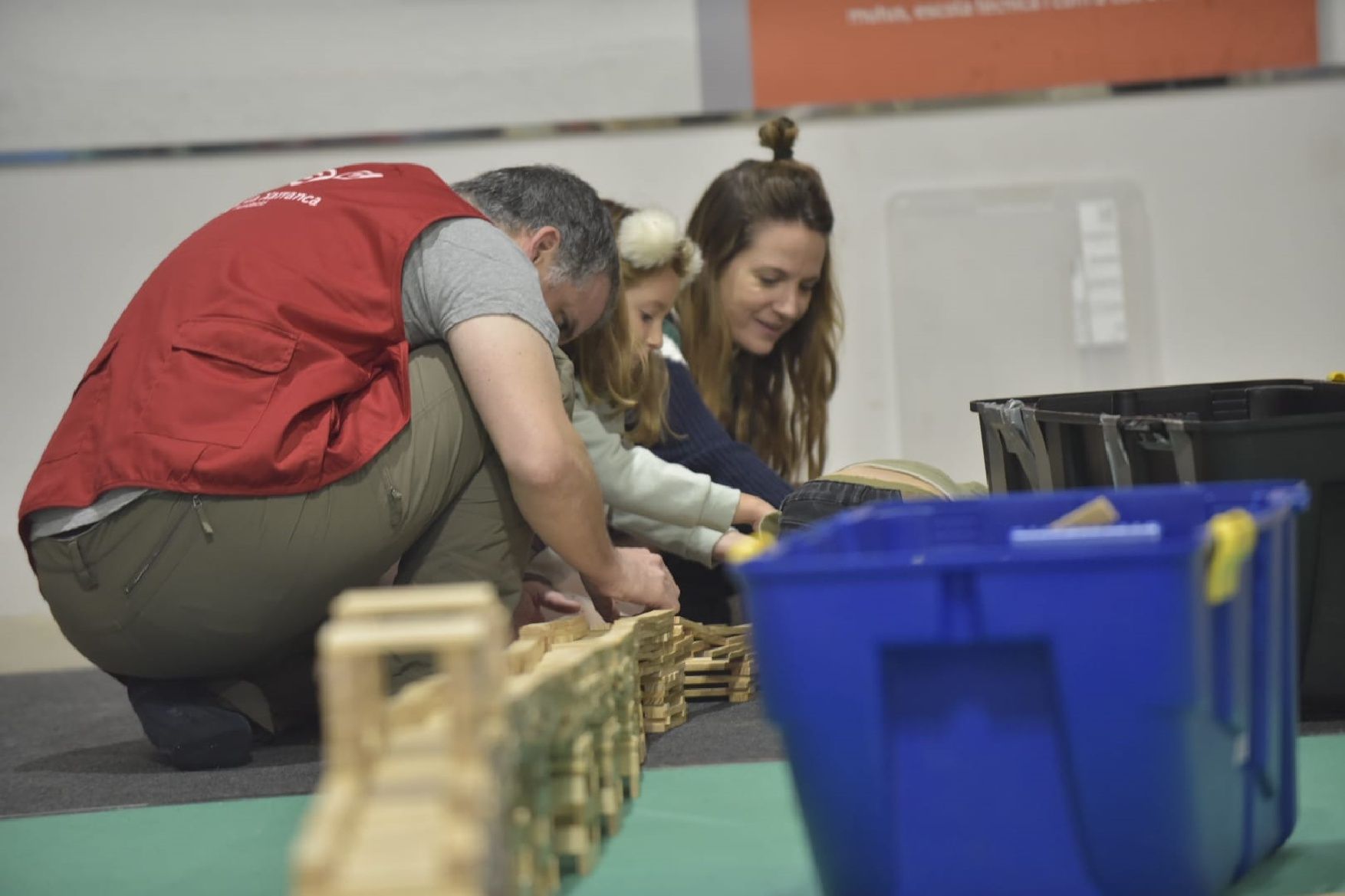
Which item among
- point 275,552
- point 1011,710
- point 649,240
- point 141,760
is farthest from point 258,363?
point 1011,710

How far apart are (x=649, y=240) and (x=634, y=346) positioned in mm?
198

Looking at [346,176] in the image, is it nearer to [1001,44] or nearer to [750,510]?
[750,510]

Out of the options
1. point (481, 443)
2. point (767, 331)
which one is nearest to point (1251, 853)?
point (481, 443)

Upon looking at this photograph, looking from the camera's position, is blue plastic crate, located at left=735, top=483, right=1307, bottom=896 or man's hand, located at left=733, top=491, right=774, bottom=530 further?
man's hand, located at left=733, top=491, right=774, bottom=530

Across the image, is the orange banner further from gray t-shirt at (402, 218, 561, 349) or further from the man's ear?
gray t-shirt at (402, 218, 561, 349)

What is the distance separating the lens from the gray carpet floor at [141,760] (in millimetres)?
1621

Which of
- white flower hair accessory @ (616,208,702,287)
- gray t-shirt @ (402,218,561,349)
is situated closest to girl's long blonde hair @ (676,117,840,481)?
white flower hair accessory @ (616,208,702,287)

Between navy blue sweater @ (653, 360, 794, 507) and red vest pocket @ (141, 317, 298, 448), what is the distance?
85 centimetres

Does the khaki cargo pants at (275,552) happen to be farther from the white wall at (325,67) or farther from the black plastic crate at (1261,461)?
the white wall at (325,67)

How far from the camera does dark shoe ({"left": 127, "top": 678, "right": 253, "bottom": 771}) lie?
1780 millimetres

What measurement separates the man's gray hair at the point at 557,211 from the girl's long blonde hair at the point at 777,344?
765 mm

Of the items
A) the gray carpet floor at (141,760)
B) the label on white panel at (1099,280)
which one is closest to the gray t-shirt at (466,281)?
the gray carpet floor at (141,760)

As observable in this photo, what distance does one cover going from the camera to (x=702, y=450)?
7.94ft

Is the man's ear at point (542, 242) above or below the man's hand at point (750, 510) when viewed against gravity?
above
